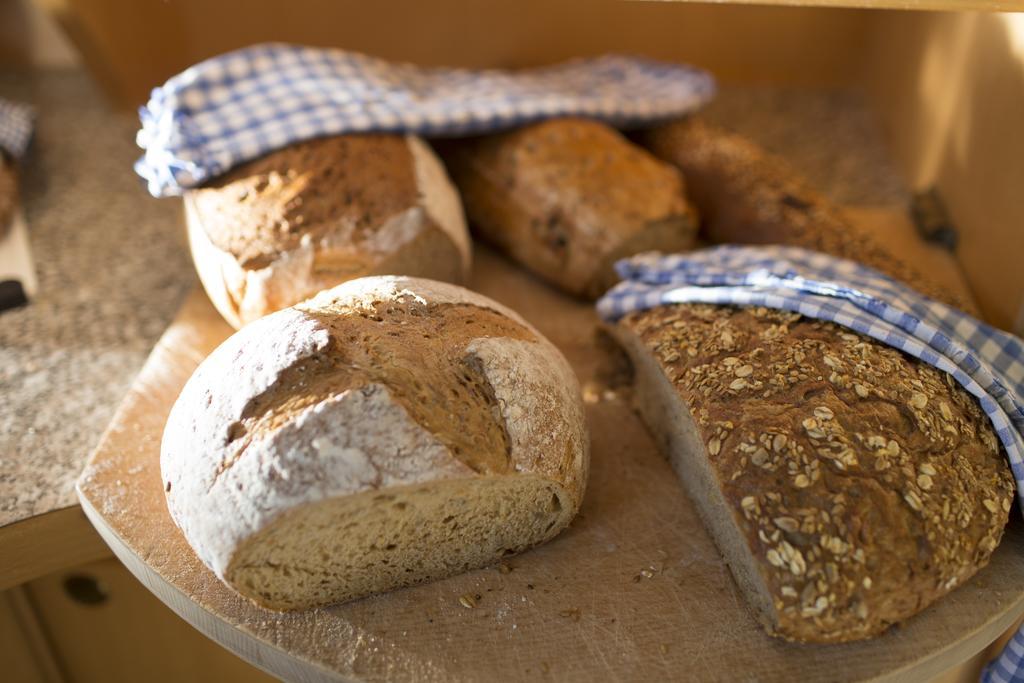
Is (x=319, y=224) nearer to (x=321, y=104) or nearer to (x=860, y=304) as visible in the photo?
(x=321, y=104)

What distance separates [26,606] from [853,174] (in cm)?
262

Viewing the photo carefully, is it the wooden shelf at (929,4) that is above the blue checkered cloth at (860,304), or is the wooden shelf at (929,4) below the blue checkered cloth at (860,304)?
above

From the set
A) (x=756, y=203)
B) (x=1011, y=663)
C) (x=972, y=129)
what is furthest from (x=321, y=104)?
(x=1011, y=663)

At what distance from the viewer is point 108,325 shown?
2074 millimetres

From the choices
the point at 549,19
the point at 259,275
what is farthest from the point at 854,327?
the point at 549,19

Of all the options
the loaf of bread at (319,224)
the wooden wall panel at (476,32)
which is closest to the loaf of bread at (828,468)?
the loaf of bread at (319,224)

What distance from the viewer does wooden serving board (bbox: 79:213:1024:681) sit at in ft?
4.28

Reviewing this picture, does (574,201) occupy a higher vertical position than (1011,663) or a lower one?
higher

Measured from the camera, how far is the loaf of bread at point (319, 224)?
1770mm

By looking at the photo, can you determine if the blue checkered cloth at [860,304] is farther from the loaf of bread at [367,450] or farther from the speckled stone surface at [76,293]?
the speckled stone surface at [76,293]

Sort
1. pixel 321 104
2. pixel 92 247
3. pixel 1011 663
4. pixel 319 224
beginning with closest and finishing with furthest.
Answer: pixel 1011 663 → pixel 319 224 → pixel 321 104 → pixel 92 247

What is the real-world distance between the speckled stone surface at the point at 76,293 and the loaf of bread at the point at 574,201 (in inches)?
34.3

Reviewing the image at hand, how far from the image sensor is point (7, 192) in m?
2.40

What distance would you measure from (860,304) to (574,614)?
2.69 feet
